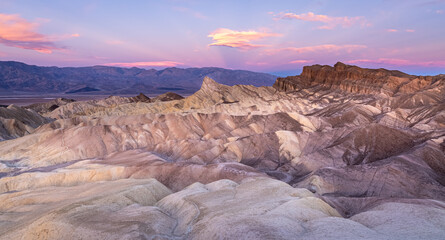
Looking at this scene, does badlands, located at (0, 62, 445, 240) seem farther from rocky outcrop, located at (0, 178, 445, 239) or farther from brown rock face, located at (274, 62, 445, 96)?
brown rock face, located at (274, 62, 445, 96)

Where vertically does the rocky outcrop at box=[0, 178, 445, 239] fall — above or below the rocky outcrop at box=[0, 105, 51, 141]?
above

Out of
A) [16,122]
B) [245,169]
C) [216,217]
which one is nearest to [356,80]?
[245,169]

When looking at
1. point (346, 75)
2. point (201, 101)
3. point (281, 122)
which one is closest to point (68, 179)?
point (281, 122)

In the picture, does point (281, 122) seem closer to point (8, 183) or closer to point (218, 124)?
point (218, 124)

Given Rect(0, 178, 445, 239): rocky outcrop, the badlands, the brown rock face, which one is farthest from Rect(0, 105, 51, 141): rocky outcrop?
the brown rock face

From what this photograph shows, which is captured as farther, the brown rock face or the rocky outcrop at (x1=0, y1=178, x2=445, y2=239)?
the brown rock face

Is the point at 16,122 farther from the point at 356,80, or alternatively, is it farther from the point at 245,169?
the point at 356,80
